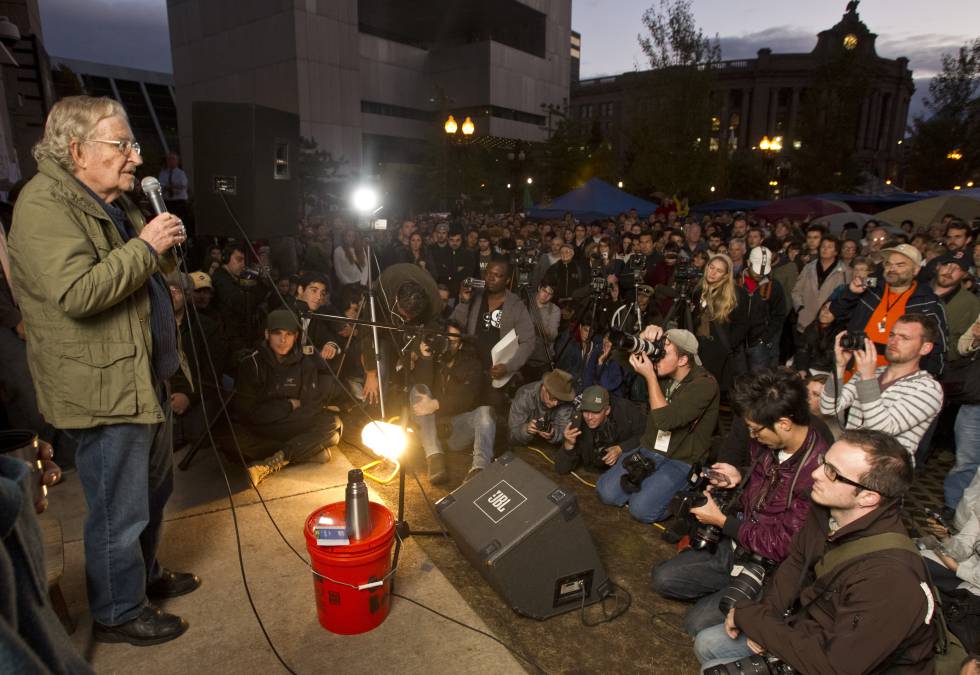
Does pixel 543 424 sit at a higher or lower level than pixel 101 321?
lower

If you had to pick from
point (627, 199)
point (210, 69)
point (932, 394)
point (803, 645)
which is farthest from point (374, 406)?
point (210, 69)

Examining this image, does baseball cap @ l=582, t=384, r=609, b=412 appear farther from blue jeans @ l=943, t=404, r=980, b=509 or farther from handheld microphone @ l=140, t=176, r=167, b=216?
handheld microphone @ l=140, t=176, r=167, b=216

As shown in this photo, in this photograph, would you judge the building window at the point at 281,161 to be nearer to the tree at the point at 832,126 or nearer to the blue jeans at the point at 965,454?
the blue jeans at the point at 965,454

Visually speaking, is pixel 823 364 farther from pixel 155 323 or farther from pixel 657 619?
pixel 155 323

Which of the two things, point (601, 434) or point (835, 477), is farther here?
point (601, 434)

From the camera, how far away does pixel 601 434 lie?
15.2 ft

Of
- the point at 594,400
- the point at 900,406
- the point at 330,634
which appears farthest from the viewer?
the point at 594,400

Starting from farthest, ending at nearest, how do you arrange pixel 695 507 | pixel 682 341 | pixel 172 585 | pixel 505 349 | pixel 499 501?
pixel 505 349 < pixel 682 341 < pixel 499 501 < pixel 695 507 < pixel 172 585

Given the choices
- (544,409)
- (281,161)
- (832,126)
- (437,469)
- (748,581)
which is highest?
(832,126)

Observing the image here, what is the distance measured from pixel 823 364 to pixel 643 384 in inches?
59.3

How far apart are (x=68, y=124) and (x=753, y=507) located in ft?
11.2

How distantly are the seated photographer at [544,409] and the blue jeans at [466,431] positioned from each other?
0.29 meters

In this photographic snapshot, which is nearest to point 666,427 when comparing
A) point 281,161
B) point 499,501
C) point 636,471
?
point 636,471

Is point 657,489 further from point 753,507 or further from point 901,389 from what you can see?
point 901,389
